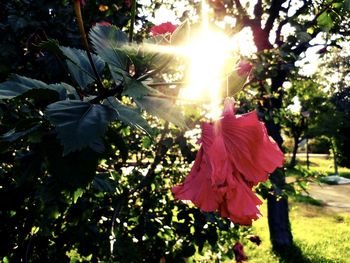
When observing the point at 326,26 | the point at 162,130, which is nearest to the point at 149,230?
the point at 162,130

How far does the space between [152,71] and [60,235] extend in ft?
6.42

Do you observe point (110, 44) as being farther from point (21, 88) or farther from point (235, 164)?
point (235, 164)

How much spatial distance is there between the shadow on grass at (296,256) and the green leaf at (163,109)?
25.6ft

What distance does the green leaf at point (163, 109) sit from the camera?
808 mm

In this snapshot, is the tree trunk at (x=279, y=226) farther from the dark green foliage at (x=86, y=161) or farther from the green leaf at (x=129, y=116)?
the green leaf at (x=129, y=116)

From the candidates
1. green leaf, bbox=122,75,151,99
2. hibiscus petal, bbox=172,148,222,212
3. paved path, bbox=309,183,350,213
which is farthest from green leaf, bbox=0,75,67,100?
paved path, bbox=309,183,350,213

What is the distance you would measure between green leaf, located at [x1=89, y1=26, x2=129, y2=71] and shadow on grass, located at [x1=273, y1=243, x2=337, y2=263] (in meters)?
7.80

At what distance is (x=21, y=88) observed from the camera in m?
0.87

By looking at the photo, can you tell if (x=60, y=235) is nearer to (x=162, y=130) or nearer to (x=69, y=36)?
(x=162, y=130)

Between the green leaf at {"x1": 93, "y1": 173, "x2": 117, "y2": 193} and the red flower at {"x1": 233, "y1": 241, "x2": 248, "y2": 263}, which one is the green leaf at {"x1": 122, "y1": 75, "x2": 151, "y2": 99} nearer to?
the green leaf at {"x1": 93, "y1": 173, "x2": 117, "y2": 193}

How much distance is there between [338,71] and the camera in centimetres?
3120

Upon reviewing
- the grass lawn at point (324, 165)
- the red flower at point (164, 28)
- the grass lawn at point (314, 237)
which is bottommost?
the grass lawn at point (324, 165)

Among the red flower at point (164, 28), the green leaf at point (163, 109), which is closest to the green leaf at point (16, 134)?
the green leaf at point (163, 109)

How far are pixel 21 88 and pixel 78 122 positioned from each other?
0.25 meters
